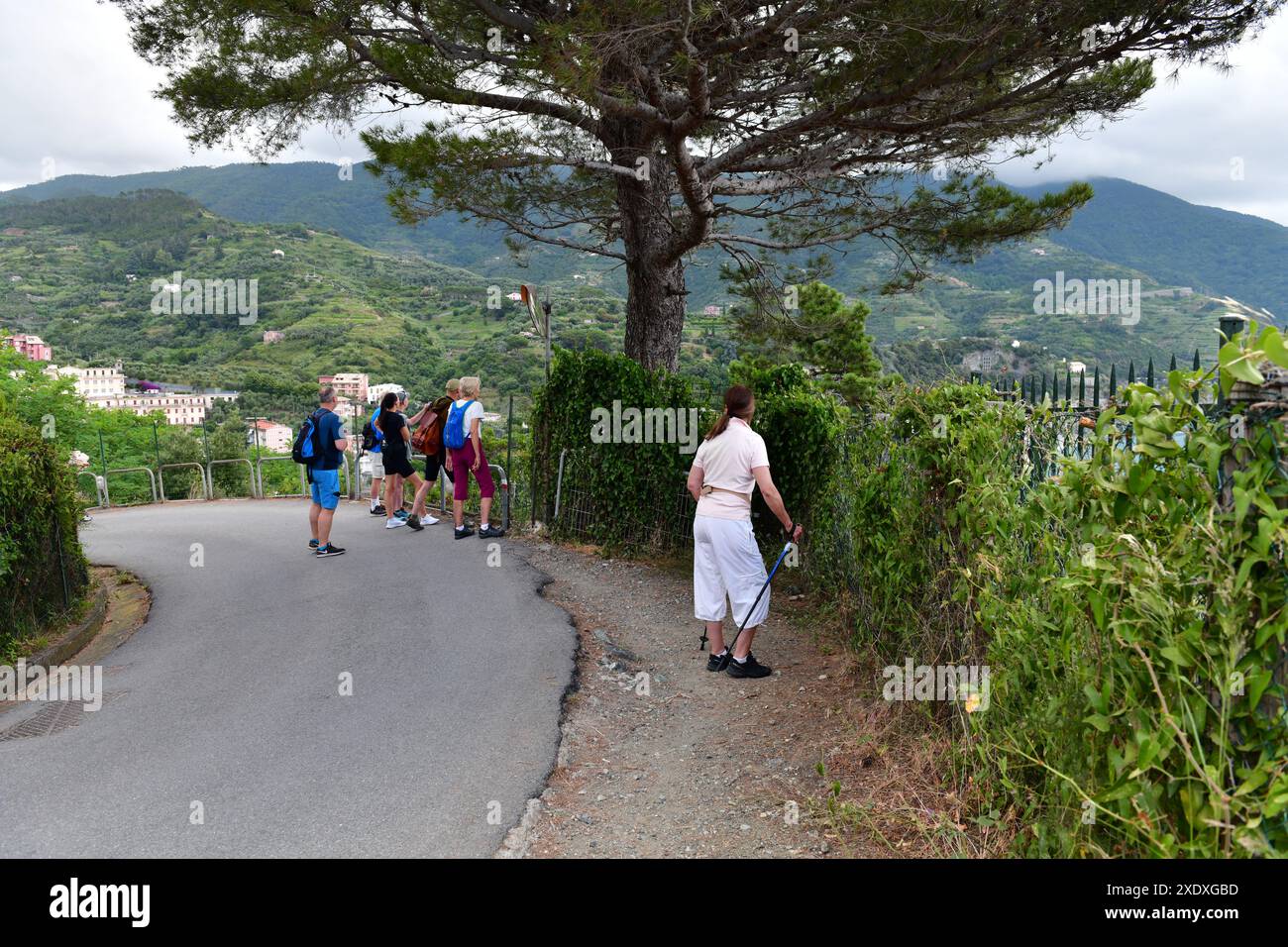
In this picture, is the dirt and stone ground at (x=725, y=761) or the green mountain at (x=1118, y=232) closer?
the dirt and stone ground at (x=725, y=761)

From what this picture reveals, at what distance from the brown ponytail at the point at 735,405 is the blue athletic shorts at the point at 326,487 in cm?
608

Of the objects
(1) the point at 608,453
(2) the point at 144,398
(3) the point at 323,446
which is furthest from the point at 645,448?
(2) the point at 144,398

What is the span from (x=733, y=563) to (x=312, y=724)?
293cm

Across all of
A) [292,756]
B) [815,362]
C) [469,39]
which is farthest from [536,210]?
[815,362]

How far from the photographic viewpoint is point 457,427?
1191 cm

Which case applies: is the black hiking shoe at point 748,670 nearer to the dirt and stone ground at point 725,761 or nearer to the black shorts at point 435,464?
the dirt and stone ground at point 725,761

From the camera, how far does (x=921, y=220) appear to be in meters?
14.0

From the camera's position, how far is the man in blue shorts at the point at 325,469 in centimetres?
1094

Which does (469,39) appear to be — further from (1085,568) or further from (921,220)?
(1085,568)

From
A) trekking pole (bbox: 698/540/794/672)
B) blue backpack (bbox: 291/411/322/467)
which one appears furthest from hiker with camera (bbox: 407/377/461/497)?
trekking pole (bbox: 698/540/794/672)

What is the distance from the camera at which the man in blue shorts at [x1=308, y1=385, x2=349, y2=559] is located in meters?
10.9

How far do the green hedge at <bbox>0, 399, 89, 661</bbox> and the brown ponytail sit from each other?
5.62 meters

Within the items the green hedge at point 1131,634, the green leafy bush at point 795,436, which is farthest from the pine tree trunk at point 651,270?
the green hedge at point 1131,634

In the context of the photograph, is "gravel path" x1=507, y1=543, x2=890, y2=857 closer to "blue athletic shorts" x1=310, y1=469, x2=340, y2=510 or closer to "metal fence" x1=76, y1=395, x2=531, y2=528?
"blue athletic shorts" x1=310, y1=469, x2=340, y2=510
